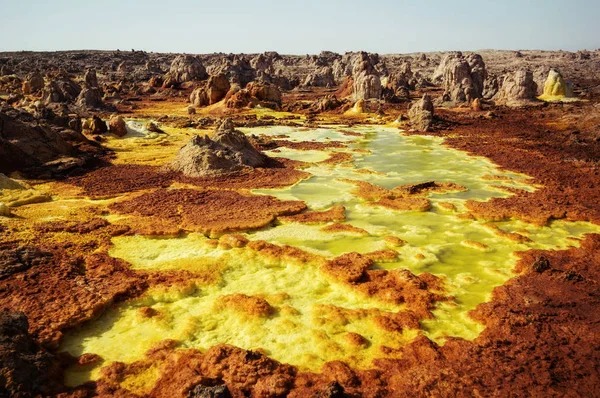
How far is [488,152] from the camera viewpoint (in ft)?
59.7

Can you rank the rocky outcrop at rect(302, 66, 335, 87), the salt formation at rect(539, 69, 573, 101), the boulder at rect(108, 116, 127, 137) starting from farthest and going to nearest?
the rocky outcrop at rect(302, 66, 335, 87) < the salt formation at rect(539, 69, 573, 101) < the boulder at rect(108, 116, 127, 137)

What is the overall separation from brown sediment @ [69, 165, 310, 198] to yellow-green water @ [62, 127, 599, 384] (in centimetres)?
116

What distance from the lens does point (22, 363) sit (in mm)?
4711

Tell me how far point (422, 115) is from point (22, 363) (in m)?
23.3

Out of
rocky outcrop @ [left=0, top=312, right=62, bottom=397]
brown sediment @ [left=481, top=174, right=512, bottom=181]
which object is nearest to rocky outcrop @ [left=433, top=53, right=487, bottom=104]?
brown sediment @ [left=481, top=174, right=512, bottom=181]

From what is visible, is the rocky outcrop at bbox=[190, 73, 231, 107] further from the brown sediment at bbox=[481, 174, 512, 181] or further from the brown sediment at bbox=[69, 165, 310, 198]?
the brown sediment at bbox=[481, 174, 512, 181]

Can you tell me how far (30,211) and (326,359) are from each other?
8.91 metres

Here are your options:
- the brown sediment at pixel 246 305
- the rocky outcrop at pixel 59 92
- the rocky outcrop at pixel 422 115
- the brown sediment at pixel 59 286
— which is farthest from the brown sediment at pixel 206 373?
the rocky outcrop at pixel 59 92

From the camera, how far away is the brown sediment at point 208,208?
992cm

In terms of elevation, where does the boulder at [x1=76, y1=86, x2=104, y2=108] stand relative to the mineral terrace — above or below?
above

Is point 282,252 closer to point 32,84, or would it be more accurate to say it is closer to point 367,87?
point 367,87

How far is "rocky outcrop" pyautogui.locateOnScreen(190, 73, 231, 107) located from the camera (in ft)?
116

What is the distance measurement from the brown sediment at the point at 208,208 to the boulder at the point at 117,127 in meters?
10.7

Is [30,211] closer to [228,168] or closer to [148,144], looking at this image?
[228,168]
